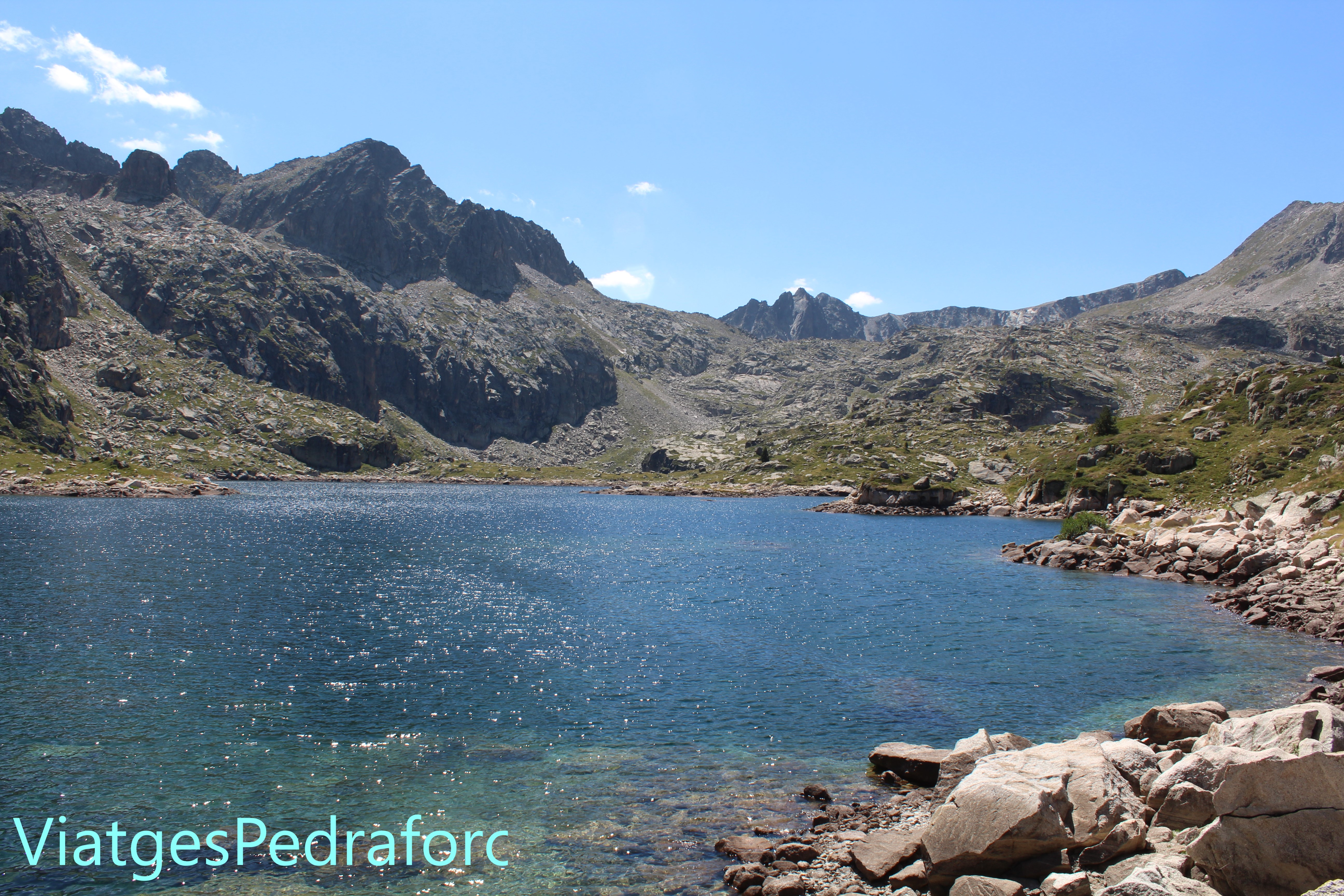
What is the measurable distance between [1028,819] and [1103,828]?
237 centimetres

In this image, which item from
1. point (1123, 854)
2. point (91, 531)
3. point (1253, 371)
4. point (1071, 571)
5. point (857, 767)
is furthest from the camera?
point (1253, 371)

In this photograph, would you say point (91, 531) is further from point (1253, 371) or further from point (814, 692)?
point (1253, 371)

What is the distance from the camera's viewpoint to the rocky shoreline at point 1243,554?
56438 mm

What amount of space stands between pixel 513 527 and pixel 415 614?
8223 cm

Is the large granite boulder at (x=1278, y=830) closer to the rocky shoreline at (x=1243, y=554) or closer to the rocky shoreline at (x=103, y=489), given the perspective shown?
the rocky shoreline at (x=1243, y=554)

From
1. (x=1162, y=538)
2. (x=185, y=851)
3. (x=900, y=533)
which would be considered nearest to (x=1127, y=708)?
(x=185, y=851)

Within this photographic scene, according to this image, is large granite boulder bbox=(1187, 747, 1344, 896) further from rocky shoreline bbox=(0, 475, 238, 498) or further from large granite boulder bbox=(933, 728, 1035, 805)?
rocky shoreline bbox=(0, 475, 238, 498)

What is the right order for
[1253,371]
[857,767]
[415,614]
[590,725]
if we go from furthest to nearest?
1. [1253,371]
2. [415,614]
3. [590,725]
4. [857,767]

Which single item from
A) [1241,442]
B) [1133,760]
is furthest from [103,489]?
[1241,442]

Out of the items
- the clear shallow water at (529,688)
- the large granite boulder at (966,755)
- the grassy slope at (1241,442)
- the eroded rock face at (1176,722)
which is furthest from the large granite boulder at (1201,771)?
the grassy slope at (1241,442)

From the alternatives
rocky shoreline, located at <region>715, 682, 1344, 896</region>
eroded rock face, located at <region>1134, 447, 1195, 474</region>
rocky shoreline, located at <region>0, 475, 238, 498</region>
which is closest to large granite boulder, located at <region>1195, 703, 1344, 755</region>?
rocky shoreline, located at <region>715, 682, 1344, 896</region>

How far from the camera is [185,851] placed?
22.9m

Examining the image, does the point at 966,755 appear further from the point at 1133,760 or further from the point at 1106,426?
the point at 1106,426

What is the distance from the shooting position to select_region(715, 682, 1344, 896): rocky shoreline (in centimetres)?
1559
